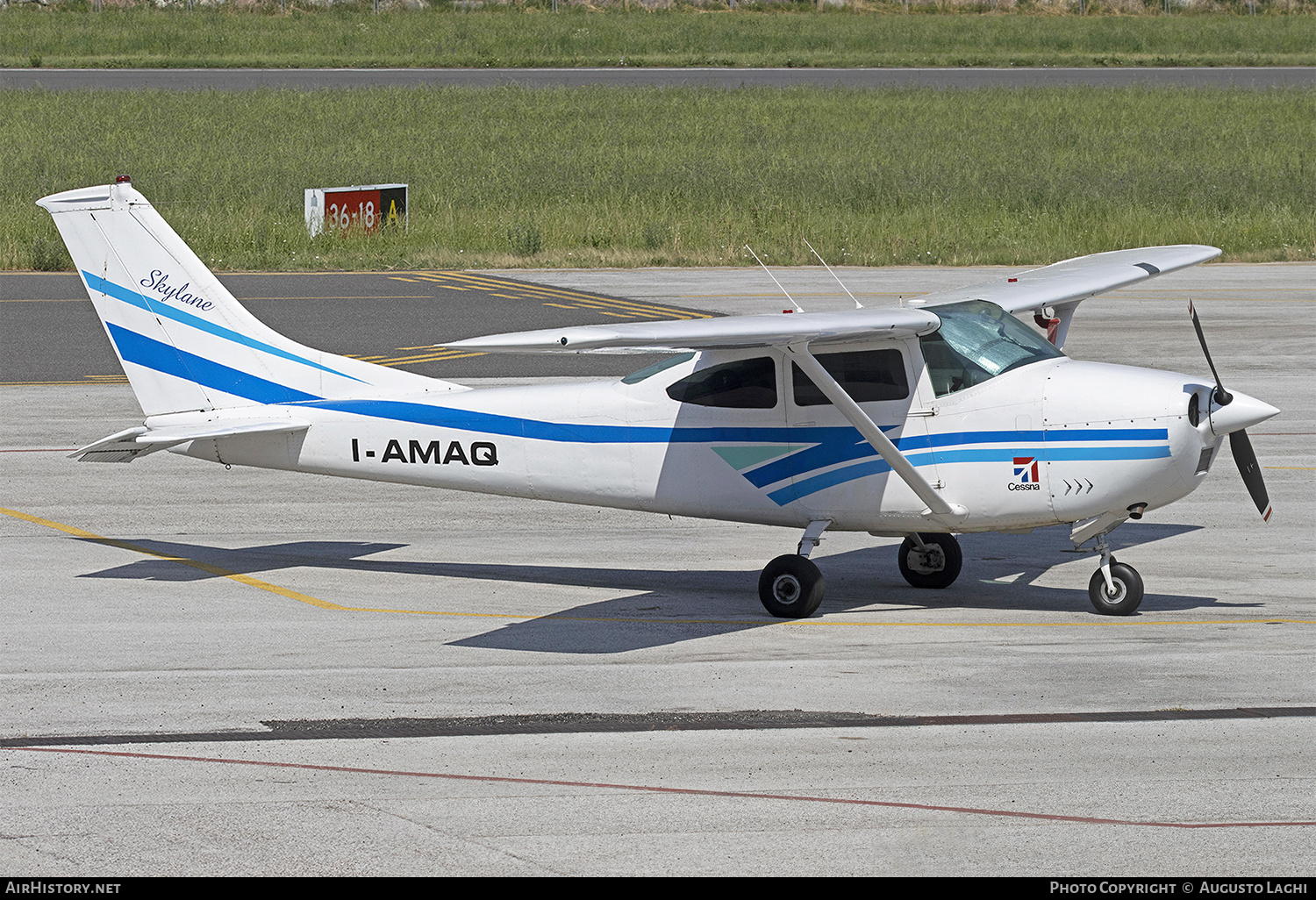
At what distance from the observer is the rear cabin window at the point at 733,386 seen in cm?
1180

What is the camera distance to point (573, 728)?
30.1 ft

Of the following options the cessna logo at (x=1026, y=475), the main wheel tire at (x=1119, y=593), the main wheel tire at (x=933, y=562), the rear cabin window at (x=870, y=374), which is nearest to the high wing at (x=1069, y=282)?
the rear cabin window at (x=870, y=374)

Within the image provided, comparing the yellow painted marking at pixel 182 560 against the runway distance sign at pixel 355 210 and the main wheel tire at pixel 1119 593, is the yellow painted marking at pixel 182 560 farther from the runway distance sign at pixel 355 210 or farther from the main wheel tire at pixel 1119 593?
the runway distance sign at pixel 355 210

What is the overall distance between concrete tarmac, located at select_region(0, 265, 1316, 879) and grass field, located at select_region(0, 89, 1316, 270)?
17.2m

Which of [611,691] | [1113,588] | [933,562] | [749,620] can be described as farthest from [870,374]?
[611,691]

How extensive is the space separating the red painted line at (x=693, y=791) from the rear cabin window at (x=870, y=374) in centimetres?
412

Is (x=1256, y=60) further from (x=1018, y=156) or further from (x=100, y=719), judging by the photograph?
(x=100, y=719)

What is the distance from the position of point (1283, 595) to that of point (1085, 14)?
236 feet

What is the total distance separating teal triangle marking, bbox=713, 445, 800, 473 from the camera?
11766 mm

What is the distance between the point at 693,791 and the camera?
26.8ft

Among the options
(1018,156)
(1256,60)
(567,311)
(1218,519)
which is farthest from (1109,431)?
(1256,60)

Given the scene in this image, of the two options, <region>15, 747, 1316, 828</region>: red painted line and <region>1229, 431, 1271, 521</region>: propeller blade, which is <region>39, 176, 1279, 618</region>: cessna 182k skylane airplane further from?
<region>15, 747, 1316, 828</region>: red painted line

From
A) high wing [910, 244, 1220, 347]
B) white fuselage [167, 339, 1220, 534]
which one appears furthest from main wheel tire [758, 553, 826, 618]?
high wing [910, 244, 1220, 347]

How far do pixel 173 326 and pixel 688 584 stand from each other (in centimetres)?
471
